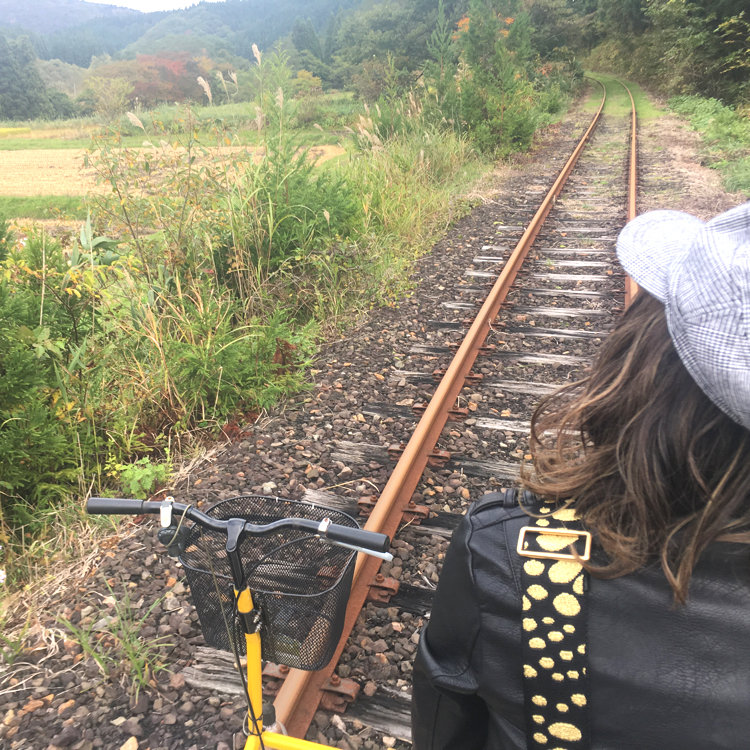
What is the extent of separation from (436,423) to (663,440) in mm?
2736

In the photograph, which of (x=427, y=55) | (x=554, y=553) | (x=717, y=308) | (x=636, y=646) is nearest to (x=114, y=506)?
(x=554, y=553)

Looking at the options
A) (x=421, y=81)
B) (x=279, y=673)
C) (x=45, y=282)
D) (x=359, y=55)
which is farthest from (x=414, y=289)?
(x=359, y=55)

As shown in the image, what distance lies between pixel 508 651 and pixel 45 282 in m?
3.67

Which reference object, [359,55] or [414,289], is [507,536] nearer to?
[414,289]

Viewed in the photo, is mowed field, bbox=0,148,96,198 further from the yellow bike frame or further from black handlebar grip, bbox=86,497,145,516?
the yellow bike frame

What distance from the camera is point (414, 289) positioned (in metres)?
5.99

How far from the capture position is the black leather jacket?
2.71 feet

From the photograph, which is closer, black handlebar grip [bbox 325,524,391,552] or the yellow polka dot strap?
the yellow polka dot strap

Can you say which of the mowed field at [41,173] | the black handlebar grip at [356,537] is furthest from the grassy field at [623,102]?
the black handlebar grip at [356,537]

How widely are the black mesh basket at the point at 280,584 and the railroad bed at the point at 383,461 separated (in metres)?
0.74

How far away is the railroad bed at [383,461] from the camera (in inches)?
84.1

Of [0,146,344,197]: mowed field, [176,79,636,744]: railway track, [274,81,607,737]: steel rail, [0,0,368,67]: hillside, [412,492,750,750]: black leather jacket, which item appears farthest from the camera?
[0,0,368,67]: hillside

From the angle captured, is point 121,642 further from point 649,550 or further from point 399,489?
point 649,550

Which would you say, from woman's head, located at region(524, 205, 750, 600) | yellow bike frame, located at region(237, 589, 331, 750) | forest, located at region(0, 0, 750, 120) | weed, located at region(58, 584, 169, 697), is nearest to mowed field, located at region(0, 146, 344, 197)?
forest, located at region(0, 0, 750, 120)
